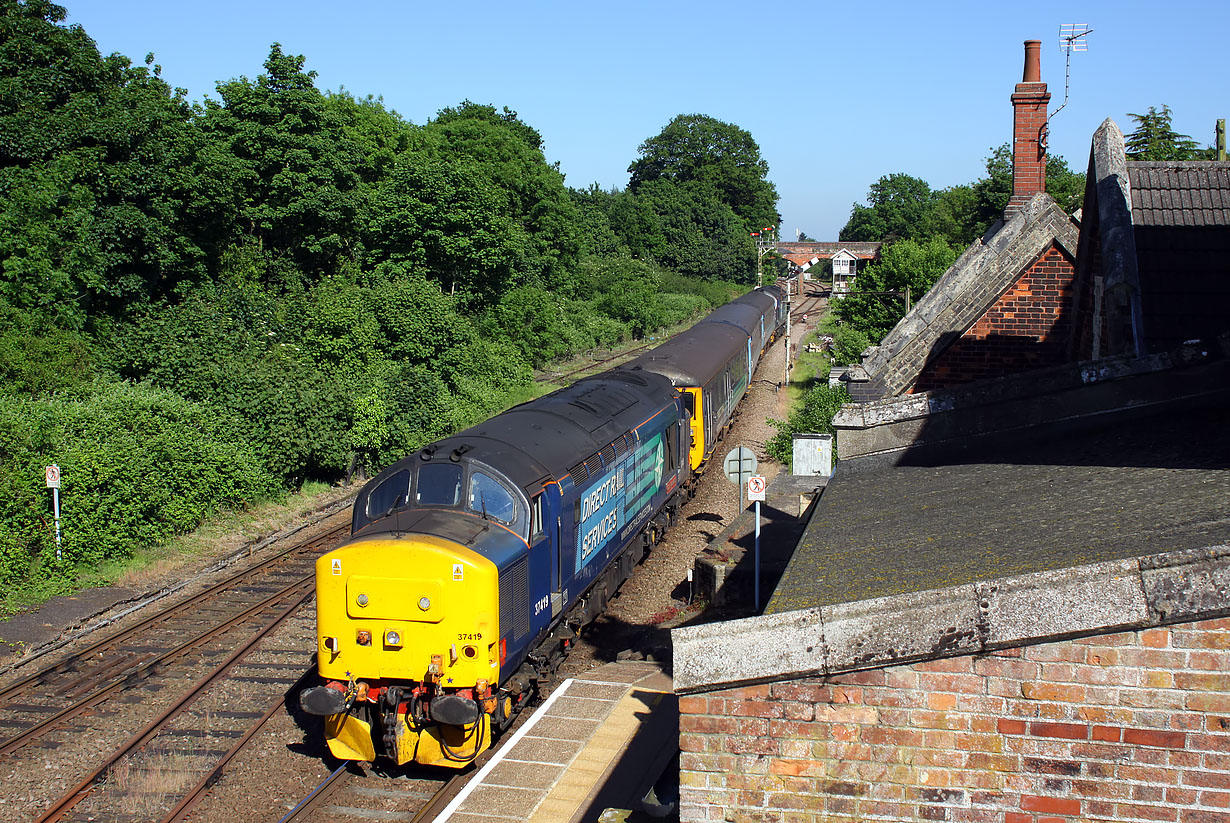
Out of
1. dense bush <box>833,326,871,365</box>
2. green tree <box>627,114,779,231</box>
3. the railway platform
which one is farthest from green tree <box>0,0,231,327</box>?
green tree <box>627,114,779,231</box>

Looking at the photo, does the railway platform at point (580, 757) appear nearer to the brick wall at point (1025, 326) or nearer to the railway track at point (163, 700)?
the railway track at point (163, 700)

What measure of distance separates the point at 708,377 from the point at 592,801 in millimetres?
13834

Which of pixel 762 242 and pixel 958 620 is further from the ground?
pixel 762 242

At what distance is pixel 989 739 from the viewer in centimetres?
333

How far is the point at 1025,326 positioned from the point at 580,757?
25.8 ft

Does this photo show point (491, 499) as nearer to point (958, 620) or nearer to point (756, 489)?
point (756, 489)

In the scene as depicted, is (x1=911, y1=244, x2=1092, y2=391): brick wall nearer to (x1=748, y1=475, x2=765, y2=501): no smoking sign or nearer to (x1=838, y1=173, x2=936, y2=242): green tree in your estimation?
(x1=748, y1=475, x2=765, y2=501): no smoking sign

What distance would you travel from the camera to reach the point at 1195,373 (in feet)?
20.0

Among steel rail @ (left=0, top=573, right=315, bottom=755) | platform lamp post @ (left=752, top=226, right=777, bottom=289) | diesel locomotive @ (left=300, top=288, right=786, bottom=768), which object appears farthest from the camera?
platform lamp post @ (left=752, top=226, right=777, bottom=289)

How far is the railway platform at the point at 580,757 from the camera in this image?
26.1 ft

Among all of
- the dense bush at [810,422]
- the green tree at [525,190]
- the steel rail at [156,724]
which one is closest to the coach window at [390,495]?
the steel rail at [156,724]

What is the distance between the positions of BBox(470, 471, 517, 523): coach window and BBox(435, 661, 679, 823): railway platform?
7.35ft

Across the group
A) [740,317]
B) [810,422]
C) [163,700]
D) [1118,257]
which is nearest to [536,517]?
[163,700]

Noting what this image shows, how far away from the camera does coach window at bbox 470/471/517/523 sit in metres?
9.54
